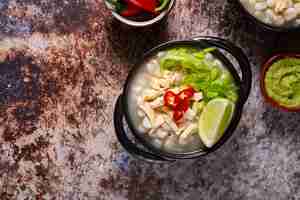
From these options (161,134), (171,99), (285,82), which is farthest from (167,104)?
(285,82)

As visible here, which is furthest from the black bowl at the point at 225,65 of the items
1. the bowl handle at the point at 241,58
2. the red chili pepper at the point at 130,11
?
the red chili pepper at the point at 130,11

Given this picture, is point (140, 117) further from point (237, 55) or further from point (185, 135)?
point (237, 55)

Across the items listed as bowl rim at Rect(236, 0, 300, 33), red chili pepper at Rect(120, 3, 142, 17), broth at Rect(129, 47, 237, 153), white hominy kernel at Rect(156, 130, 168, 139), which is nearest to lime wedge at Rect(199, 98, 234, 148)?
broth at Rect(129, 47, 237, 153)

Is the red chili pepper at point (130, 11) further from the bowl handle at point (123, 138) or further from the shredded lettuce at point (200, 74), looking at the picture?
the bowl handle at point (123, 138)

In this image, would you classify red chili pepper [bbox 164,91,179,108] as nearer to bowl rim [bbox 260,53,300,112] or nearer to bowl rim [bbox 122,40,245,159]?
bowl rim [bbox 122,40,245,159]

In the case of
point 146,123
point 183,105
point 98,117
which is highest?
point 183,105

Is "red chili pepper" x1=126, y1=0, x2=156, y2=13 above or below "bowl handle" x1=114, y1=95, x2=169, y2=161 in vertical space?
above

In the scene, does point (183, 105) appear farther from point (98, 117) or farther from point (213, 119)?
point (98, 117)

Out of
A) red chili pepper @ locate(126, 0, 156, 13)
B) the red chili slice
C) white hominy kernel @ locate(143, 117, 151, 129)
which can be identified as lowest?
white hominy kernel @ locate(143, 117, 151, 129)
